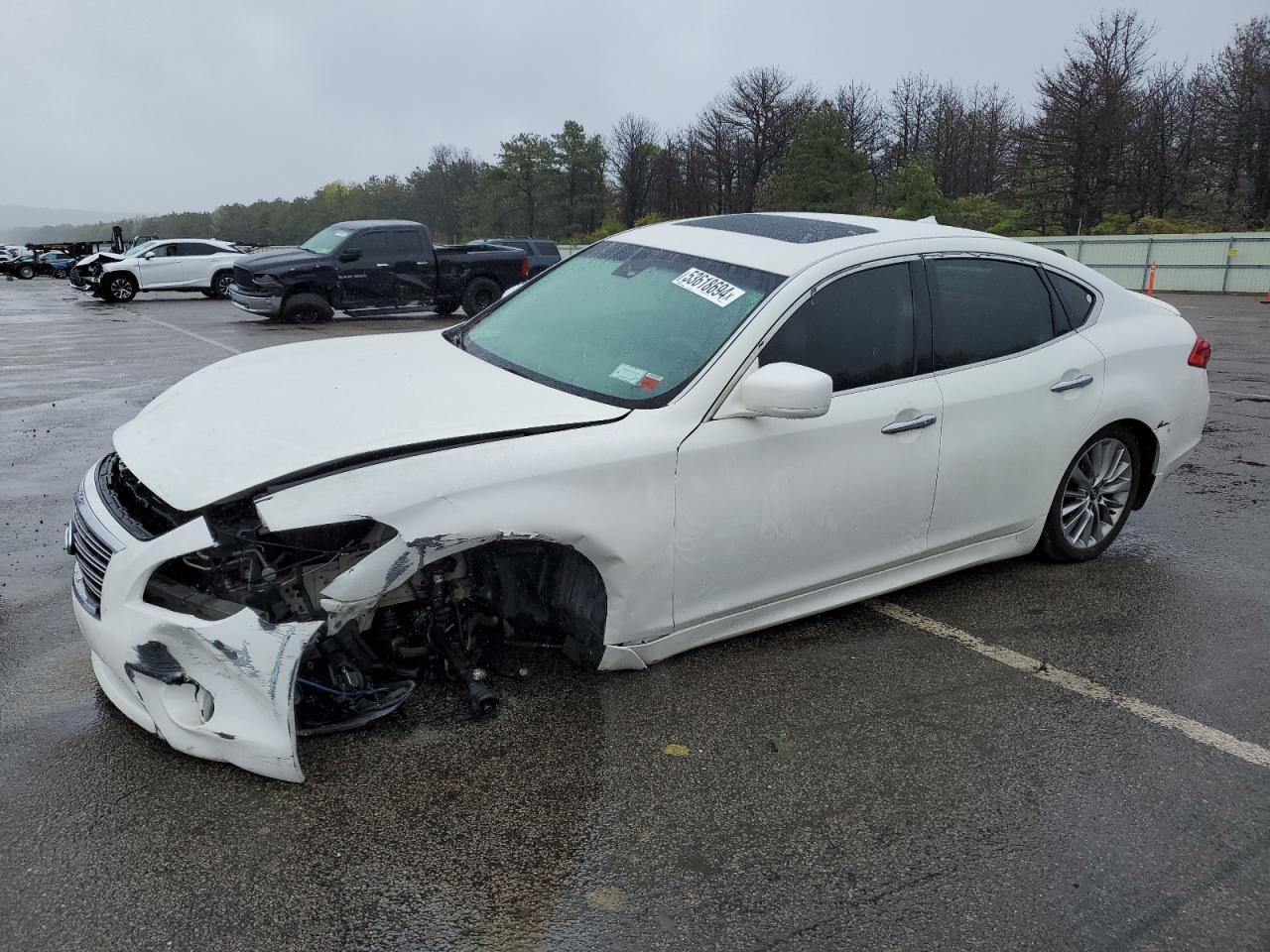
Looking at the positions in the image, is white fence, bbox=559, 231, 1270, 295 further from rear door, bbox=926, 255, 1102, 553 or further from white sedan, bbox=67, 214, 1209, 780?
white sedan, bbox=67, 214, 1209, 780

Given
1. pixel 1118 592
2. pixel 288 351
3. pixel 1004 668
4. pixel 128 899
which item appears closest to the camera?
pixel 128 899

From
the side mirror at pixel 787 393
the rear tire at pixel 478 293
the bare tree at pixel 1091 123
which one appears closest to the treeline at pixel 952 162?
the bare tree at pixel 1091 123

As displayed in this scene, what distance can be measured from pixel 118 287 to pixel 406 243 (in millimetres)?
11208

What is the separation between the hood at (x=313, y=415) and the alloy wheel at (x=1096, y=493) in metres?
2.52

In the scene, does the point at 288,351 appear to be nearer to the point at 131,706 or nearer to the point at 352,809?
the point at 131,706

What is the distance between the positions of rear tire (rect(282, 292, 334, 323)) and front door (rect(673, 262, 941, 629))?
46.5ft

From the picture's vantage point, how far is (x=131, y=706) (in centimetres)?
288

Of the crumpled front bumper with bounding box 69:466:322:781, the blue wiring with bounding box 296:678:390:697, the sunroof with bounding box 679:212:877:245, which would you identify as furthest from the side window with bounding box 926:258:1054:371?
the crumpled front bumper with bounding box 69:466:322:781

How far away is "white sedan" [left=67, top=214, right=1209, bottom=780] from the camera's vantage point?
2656 millimetres

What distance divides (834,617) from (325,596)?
7.26 ft

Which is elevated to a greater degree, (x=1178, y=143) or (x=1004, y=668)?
(x=1178, y=143)

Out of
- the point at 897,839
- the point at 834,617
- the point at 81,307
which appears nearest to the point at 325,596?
the point at 897,839

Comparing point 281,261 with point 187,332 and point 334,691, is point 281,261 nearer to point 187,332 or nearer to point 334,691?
point 187,332

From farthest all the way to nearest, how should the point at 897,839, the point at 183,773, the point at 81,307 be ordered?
the point at 81,307, the point at 183,773, the point at 897,839
